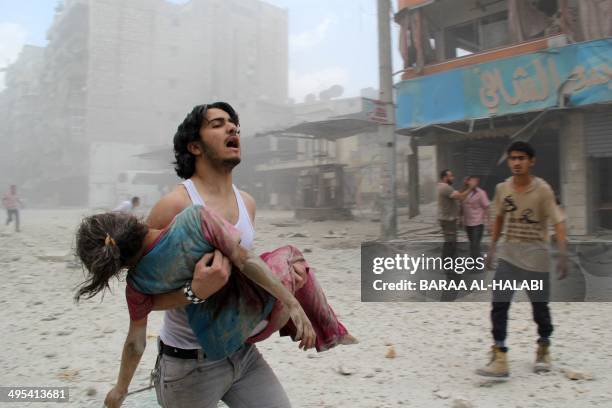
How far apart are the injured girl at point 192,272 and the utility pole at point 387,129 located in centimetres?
866

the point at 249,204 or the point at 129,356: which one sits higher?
the point at 249,204

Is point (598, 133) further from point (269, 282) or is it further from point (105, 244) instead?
point (105, 244)

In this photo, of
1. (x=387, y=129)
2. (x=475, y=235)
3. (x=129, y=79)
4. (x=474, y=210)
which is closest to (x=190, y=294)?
(x=474, y=210)

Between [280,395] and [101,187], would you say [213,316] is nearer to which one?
[280,395]

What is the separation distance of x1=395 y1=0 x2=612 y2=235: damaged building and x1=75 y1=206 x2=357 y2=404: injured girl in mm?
10571

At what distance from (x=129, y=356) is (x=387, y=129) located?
901 cm

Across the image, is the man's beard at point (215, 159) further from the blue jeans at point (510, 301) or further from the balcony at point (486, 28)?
the balcony at point (486, 28)

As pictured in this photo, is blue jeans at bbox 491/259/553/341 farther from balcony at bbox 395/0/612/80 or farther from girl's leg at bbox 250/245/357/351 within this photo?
balcony at bbox 395/0/612/80

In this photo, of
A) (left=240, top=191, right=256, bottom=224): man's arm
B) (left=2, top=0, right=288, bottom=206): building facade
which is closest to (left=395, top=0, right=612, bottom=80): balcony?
(left=240, top=191, right=256, bottom=224): man's arm

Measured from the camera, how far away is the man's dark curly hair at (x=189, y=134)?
1.63 metres

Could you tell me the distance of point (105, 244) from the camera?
127cm

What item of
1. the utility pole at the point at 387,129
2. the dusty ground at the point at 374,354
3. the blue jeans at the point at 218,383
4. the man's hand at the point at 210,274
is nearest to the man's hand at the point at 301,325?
the man's hand at the point at 210,274

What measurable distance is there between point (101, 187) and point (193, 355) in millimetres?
41284

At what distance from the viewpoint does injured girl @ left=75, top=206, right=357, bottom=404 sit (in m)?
1.28
